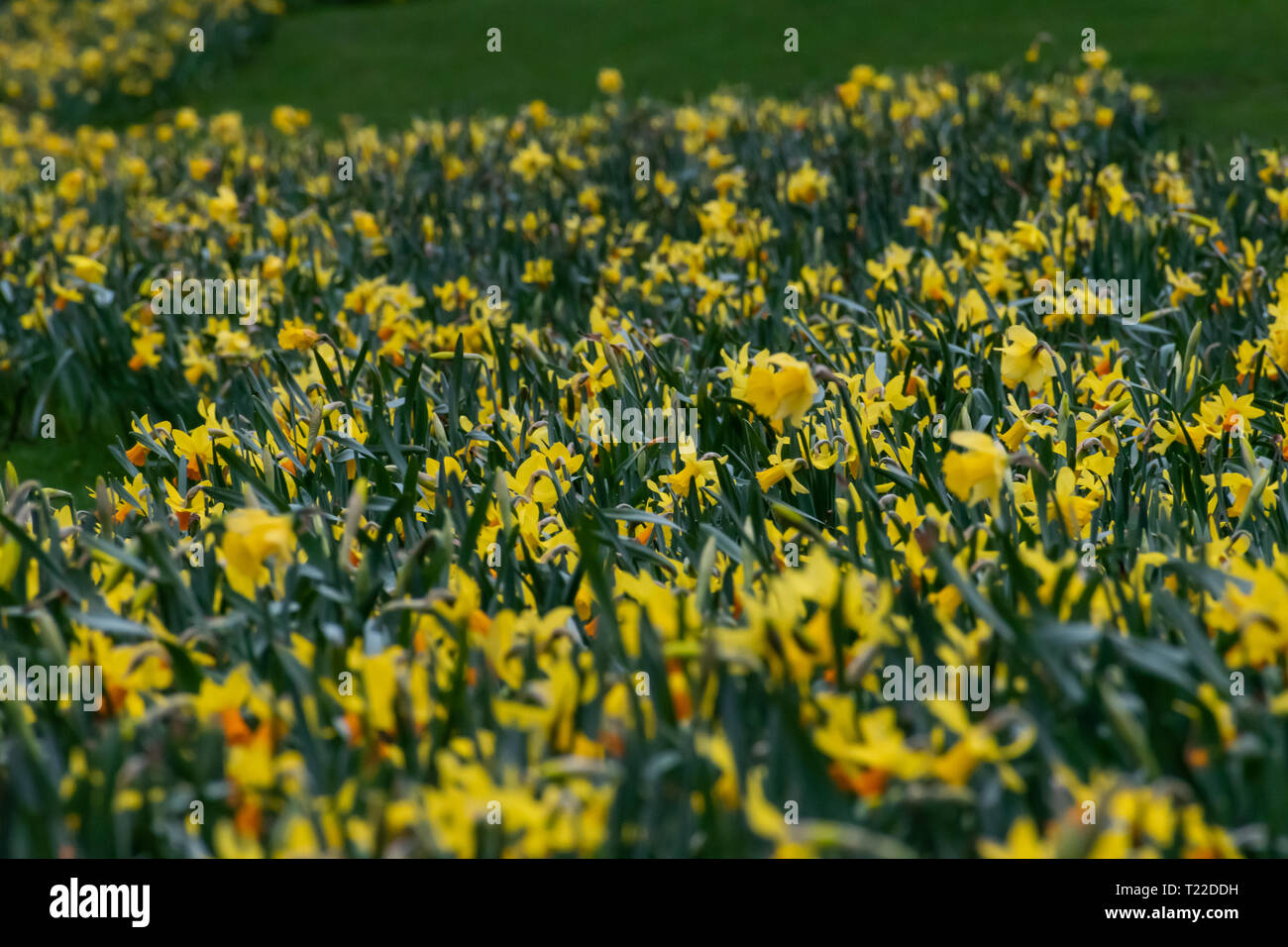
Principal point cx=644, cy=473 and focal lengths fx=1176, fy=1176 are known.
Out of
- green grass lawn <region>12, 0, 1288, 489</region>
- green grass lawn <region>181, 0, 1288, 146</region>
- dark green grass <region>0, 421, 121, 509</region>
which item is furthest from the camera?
green grass lawn <region>181, 0, 1288, 146</region>

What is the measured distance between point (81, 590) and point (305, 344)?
1.45m

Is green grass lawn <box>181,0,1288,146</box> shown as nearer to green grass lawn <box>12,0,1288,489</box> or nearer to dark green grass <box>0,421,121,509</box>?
green grass lawn <box>12,0,1288,489</box>

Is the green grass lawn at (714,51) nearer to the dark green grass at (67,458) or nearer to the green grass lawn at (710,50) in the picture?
the green grass lawn at (710,50)

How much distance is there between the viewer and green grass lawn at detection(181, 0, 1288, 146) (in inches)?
434

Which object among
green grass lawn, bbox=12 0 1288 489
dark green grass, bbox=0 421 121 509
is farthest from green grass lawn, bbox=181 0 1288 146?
dark green grass, bbox=0 421 121 509

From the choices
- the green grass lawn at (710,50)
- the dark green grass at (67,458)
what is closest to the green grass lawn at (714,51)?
the green grass lawn at (710,50)

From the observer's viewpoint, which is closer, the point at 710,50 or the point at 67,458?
the point at 67,458

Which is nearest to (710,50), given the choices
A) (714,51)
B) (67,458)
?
(714,51)

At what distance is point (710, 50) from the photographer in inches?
547

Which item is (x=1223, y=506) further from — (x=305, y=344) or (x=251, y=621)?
(x=305, y=344)

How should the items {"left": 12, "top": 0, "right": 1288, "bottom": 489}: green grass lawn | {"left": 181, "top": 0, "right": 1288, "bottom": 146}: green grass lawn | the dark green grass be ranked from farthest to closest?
{"left": 181, "top": 0, "right": 1288, "bottom": 146}: green grass lawn → {"left": 12, "top": 0, "right": 1288, "bottom": 489}: green grass lawn → the dark green grass

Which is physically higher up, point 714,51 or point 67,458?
point 714,51

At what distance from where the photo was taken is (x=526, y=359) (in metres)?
3.51

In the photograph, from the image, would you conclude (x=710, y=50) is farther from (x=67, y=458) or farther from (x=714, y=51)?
(x=67, y=458)
